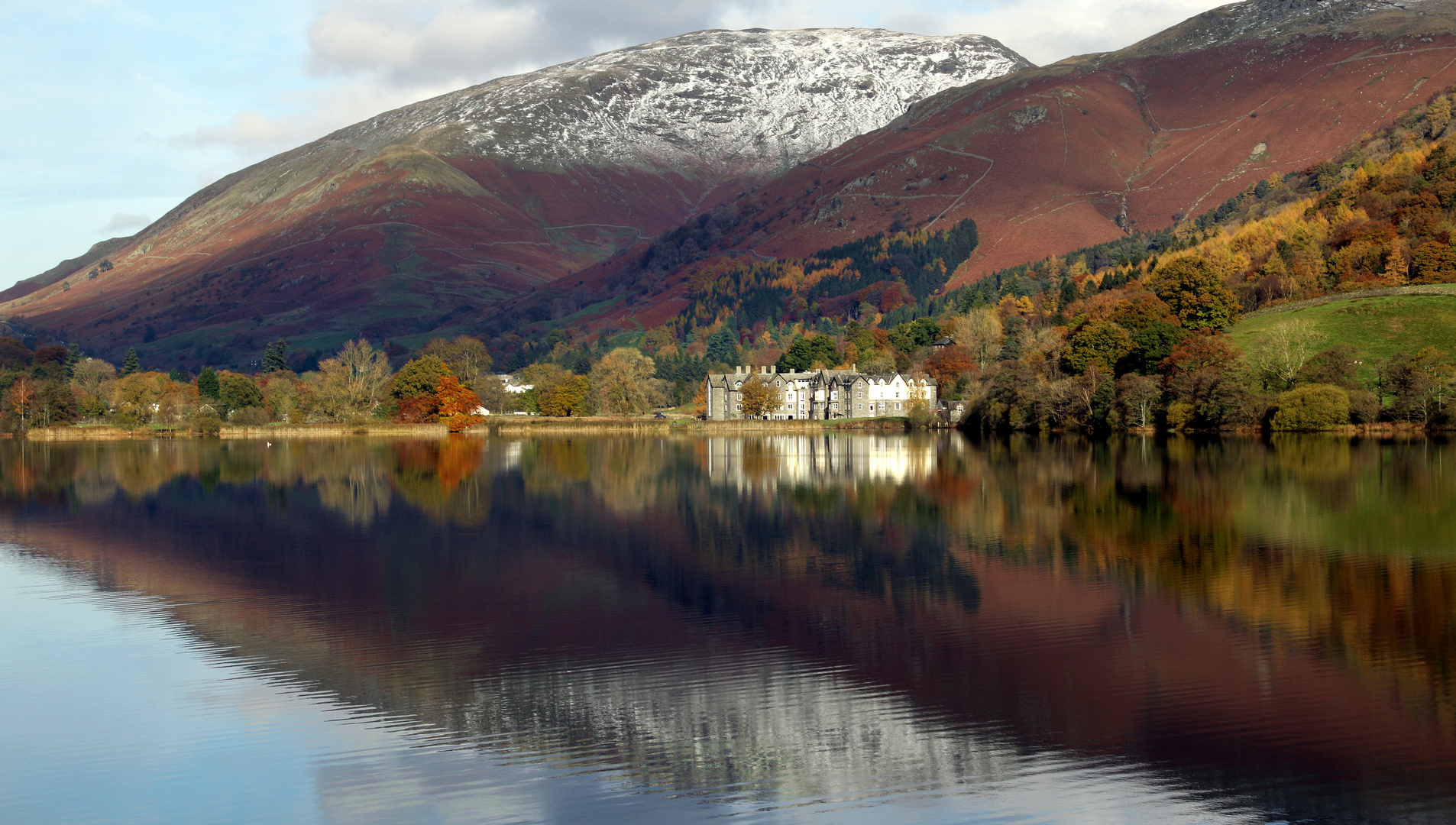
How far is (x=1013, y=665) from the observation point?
54.9 ft

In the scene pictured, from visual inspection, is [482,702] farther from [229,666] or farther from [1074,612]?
[1074,612]

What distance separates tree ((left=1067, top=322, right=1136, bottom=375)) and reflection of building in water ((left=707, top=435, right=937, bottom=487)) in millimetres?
13294

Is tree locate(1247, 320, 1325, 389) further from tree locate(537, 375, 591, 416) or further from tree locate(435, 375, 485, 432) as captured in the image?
tree locate(435, 375, 485, 432)

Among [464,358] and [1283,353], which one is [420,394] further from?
[1283,353]

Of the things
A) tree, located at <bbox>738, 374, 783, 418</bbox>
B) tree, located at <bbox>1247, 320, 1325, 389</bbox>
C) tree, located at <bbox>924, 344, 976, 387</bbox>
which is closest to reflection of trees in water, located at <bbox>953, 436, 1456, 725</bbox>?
tree, located at <bbox>1247, 320, 1325, 389</bbox>

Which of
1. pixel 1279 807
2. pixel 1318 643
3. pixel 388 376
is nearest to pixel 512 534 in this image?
pixel 1318 643

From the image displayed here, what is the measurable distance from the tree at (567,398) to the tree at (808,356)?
29.9 m

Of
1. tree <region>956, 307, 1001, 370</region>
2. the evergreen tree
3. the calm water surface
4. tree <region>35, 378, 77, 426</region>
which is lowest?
the calm water surface

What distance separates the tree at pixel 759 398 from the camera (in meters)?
118

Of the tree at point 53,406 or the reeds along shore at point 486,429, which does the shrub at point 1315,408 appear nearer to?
the reeds along shore at point 486,429

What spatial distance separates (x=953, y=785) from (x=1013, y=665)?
15.5ft

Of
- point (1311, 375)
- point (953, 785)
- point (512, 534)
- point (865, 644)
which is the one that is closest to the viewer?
point (953, 785)

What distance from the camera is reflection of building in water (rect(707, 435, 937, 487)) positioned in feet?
160

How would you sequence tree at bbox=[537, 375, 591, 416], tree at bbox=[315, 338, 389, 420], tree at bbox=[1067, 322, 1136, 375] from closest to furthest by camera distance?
tree at bbox=[1067, 322, 1136, 375], tree at bbox=[315, 338, 389, 420], tree at bbox=[537, 375, 591, 416]
